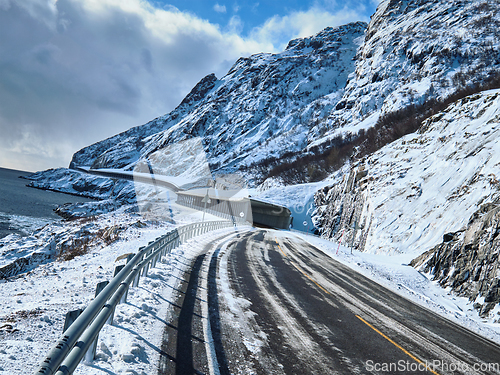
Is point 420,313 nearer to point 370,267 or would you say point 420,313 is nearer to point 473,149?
→ point 370,267

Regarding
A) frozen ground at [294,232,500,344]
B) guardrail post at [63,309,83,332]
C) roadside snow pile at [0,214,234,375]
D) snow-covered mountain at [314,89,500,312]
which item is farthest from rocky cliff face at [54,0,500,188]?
guardrail post at [63,309,83,332]

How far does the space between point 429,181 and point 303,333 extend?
2107 centimetres

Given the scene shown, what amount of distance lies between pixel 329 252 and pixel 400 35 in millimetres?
139963

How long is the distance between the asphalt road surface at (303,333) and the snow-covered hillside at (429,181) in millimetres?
9793

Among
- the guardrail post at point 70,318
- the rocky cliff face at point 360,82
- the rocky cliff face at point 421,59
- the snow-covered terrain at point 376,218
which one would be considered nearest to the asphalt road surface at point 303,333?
the snow-covered terrain at point 376,218

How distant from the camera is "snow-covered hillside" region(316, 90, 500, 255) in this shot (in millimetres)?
16828

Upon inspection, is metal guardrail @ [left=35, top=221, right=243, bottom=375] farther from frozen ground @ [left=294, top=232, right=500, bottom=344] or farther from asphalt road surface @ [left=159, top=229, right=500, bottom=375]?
frozen ground @ [left=294, top=232, right=500, bottom=344]

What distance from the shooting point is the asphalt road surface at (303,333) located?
4371 millimetres

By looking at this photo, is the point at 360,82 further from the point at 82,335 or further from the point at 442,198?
the point at 82,335

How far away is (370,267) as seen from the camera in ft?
48.2

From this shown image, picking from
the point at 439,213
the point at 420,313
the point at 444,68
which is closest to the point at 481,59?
the point at 444,68

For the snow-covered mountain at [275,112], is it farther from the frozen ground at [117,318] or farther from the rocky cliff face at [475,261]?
the frozen ground at [117,318]

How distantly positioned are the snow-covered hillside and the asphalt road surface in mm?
9793

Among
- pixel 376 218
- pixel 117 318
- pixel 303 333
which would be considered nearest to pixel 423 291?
pixel 303 333
